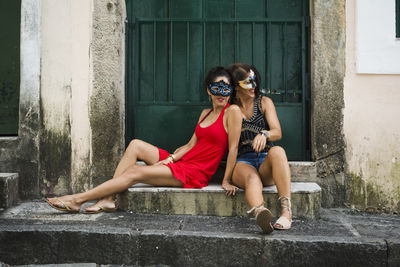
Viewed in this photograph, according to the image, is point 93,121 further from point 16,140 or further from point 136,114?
point 16,140

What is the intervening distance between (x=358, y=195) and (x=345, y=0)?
6.91 feet

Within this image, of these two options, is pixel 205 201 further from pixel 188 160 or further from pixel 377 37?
pixel 377 37

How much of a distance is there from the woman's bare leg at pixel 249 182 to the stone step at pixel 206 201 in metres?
0.14

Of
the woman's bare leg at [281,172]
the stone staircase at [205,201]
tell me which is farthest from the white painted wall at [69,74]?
the woman's bare leg at [281,172]

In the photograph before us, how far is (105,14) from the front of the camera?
4.41 m

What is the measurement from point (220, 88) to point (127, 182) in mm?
1296

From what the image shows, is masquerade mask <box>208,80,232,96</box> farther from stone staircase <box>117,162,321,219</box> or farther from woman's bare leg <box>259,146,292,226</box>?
stone staircase <box>117,162,321,219</box>

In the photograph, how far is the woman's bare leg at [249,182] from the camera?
3.34 metres

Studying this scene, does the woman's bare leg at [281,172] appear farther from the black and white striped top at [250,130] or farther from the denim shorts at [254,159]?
the black and white striped top at [250,130]

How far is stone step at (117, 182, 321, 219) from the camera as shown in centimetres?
369

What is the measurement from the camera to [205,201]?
3795mm

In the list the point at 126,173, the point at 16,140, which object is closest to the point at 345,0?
the point at 126,173

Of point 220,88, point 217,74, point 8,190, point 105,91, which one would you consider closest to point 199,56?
point 217,74

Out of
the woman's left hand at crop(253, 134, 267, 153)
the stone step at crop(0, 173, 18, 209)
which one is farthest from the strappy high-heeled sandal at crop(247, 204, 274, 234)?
the stone step at crop(0, 173, 18, 209)
